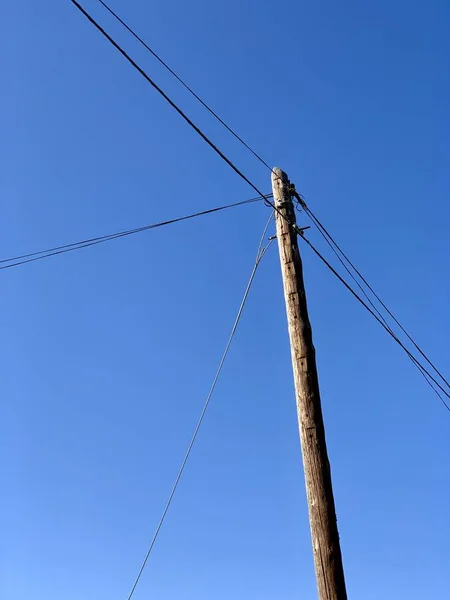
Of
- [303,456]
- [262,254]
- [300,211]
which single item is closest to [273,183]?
[300,211]

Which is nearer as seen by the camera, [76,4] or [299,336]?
[76,4]

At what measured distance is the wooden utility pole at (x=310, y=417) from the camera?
516cm

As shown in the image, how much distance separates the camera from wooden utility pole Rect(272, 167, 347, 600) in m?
5.16

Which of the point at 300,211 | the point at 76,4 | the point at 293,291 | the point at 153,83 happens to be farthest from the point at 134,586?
the point at 76,4

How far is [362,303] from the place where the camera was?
8.99 meters

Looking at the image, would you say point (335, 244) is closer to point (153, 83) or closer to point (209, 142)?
point (209, 142)

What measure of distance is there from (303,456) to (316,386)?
722mm

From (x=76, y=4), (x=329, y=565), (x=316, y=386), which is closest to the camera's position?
(x=329, y=565)

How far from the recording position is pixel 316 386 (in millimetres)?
6094

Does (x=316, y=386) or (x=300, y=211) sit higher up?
(x=300, y=211)

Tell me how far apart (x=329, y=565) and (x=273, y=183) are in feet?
14.7

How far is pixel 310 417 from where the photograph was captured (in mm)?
5879

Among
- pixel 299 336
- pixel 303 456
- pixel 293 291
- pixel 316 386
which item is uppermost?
pixel 293 291

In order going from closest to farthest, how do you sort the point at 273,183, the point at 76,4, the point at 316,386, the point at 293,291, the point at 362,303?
the point at 76,4, the point at 316,386, the point at 293,291, the point at 273,183, the point at 362,303
